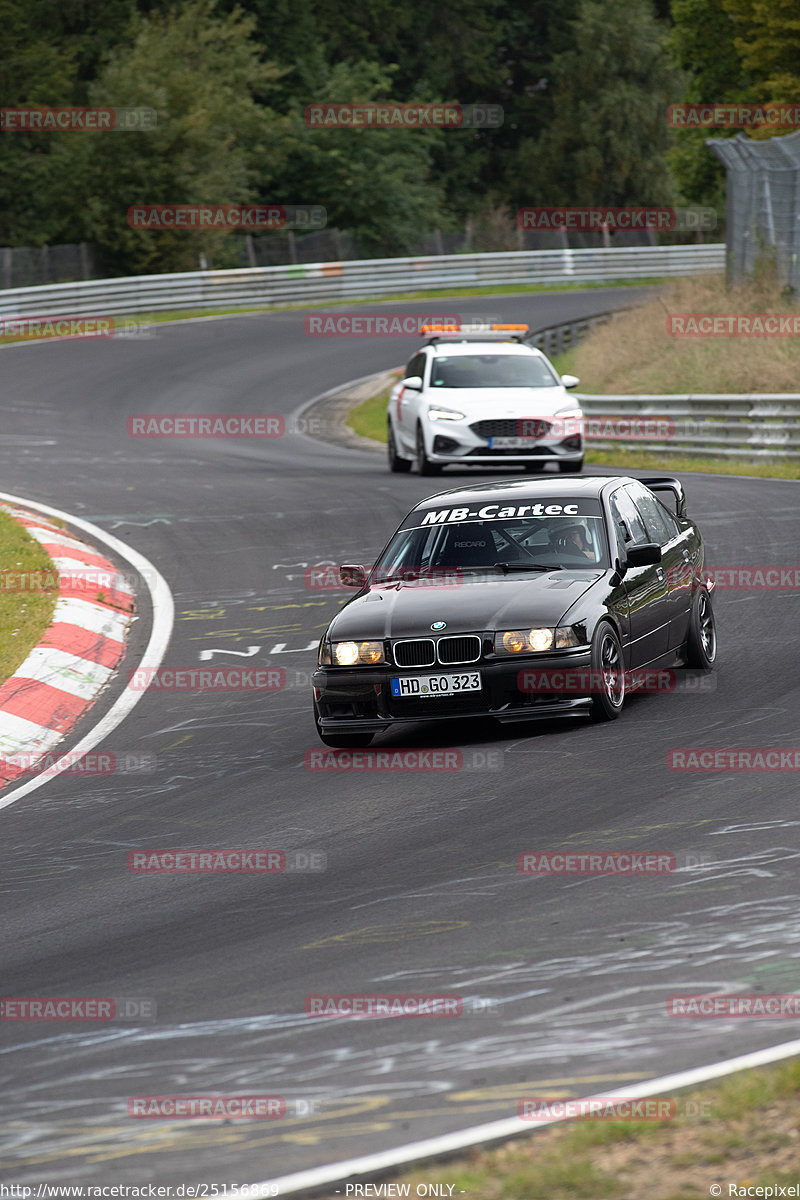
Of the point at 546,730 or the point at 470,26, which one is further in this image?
Result: the point at 470,26

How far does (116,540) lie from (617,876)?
11703 millimetres

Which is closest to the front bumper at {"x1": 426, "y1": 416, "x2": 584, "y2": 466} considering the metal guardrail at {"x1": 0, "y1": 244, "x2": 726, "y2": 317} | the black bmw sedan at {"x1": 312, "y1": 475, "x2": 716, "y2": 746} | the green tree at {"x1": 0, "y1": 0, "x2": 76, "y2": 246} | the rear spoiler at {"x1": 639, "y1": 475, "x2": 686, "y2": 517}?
the rear spoiler at {"x1": 639, "y1": 475, "x2": 686, "y2": 517}

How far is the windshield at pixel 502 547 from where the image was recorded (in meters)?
10.4

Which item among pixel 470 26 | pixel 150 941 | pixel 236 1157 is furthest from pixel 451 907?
pixel 470 26

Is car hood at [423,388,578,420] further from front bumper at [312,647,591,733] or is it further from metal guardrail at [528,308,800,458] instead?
front bumper at [312,647,591,733]

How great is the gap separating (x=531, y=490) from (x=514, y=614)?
67.1 inches

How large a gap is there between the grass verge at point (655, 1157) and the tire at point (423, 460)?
18058 millimetres

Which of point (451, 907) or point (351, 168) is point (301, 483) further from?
point (351, 168)

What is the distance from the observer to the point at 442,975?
18.9ft

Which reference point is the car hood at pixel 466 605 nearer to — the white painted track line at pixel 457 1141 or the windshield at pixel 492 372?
the white painted track line at pixel 457 1141

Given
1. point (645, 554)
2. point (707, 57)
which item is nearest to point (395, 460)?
point (645, 554)

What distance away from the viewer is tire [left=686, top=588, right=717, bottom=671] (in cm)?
1105

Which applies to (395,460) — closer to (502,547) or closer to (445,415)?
(445,415)

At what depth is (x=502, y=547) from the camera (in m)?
10.5
